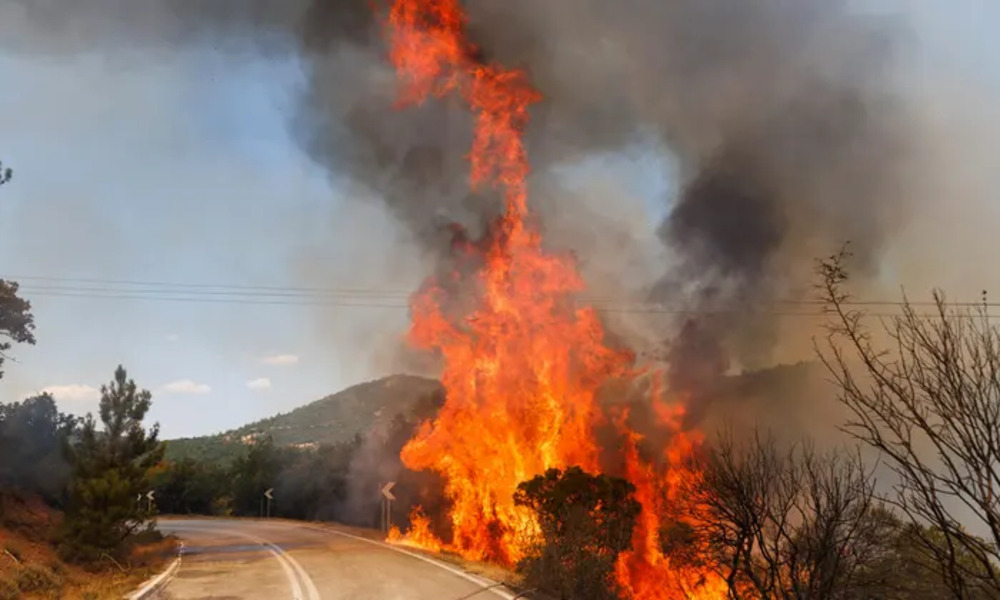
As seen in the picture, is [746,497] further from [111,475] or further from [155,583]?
[111,475]

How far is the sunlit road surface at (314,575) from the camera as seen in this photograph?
38.7 ft

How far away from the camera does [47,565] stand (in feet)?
50.0

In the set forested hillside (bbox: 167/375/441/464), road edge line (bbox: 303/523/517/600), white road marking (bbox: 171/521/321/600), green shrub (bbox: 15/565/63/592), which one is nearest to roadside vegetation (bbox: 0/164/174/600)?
green shrub (bbox: 15/565/63/592)

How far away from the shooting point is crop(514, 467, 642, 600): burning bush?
11227mm

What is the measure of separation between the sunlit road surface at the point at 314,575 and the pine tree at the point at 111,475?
2155mm

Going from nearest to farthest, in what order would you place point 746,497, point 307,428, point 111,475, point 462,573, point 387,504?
point 746,497 → point 462,573 → point 111,475 → point 387,504 → point 307,428

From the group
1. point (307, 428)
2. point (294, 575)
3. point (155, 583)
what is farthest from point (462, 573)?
point (307, 428)

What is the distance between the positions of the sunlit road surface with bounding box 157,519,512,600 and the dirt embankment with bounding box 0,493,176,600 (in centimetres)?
90

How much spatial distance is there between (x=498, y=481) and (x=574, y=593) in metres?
13.6

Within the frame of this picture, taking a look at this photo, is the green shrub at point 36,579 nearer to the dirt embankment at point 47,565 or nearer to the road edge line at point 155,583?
the dirt embankment at point 47,565

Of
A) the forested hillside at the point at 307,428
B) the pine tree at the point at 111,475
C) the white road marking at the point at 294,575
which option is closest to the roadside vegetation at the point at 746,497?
the pine tree at the point at 111,475

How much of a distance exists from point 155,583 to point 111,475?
5.04 meters

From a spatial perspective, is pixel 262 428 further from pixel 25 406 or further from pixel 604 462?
pixel 604 462

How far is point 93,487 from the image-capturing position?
17.0m
